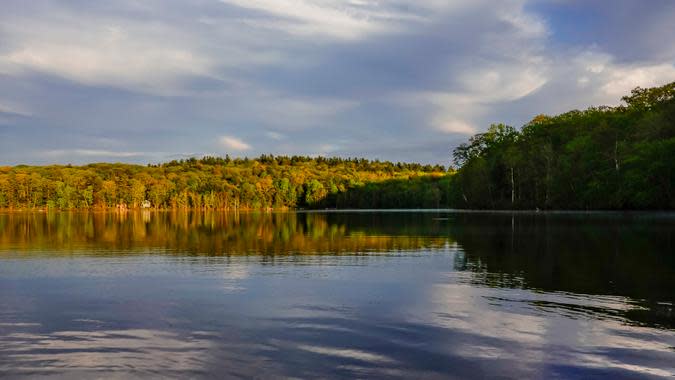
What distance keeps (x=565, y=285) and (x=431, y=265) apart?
8548 mm

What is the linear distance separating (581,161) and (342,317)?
396ft

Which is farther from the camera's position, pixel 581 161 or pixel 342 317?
pixel 581 161

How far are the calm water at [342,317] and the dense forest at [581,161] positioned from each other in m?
79.0

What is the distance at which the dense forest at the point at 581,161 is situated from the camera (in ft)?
333

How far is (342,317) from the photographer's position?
1677 cm

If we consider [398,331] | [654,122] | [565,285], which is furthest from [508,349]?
[654,122]

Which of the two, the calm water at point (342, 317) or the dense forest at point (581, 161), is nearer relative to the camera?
the calm water at point (342, 317)

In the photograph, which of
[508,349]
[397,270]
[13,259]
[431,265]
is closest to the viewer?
[508,349]

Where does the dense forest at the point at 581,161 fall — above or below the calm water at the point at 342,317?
above

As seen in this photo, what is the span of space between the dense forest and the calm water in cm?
7899

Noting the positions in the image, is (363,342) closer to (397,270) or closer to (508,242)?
(397,270)

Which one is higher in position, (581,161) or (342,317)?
(581,161)

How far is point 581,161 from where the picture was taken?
124m

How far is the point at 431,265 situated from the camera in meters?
30.0
